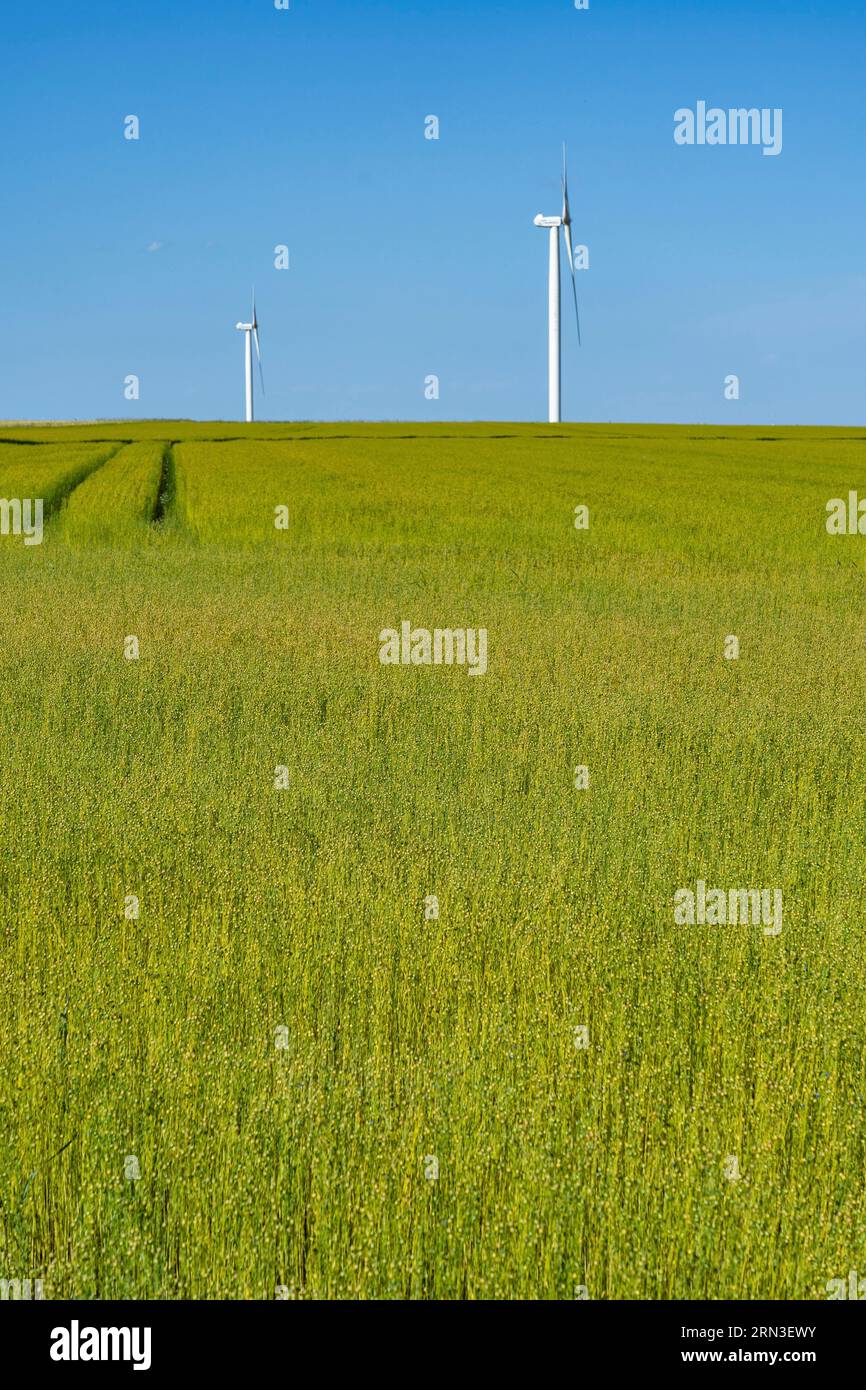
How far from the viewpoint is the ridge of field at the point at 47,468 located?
126 ft

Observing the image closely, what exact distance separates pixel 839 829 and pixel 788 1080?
4.16m

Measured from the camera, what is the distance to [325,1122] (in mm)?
4836

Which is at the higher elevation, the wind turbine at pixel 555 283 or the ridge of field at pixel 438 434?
the ridge of field at pixel 438 434

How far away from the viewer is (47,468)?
4709 centimetres

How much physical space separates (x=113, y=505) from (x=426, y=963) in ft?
99.0

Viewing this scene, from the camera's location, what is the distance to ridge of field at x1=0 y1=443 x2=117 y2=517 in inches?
1515

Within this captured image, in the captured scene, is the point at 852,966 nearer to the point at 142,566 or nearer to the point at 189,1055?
the point at 189,1055

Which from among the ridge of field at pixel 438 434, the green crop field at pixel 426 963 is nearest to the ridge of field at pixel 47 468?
the ridge of field at pixel 438 434

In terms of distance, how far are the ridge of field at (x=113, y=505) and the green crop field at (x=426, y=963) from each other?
14.1 m

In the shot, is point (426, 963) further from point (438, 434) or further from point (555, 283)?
point (438, 434)

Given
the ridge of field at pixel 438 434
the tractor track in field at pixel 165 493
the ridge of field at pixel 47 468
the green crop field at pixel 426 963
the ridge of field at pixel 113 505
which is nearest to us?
the green crop field at pixel 426 963

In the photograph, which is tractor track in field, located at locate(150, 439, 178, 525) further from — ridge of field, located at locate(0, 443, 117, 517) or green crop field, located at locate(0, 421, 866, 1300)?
green crop field, located at locate(0, 421, 866, 1300)

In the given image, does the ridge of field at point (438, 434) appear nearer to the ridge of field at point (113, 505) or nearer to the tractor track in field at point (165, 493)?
the tractor track in field at point (165, 493)

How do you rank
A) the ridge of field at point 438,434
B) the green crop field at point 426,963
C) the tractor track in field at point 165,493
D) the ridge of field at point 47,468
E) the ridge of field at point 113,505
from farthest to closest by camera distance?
the ridge of field at point 438,434 < the ridge of field at point 47,468 < the tractor track in field at point 165,493 < the ridge of field at point 113,505 < the green crop field at point 426,963
